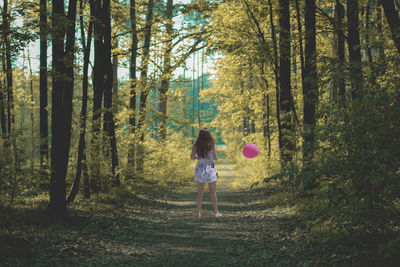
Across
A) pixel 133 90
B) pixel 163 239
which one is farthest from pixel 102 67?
pixel 163 239

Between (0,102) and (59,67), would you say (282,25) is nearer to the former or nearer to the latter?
(59,67)

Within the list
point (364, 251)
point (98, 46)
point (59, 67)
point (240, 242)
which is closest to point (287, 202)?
point (240, 242)

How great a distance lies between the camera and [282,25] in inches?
459

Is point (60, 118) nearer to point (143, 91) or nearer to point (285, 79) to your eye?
point (285, 79)

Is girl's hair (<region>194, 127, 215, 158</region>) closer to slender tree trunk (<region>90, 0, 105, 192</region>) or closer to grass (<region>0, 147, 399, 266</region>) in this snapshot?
→ grass (<region>0, 147, 399, 266</region>)

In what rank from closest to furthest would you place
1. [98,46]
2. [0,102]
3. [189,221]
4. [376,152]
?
[376,152] < [189,221] < [98,46] < [0,102]

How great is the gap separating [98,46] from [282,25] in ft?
21.2

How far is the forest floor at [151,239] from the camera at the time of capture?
205 inches

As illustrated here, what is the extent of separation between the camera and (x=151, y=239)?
684 cm

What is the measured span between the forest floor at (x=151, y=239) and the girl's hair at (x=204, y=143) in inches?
67.7

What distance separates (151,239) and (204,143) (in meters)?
2.69

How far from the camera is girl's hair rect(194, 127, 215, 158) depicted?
8.27 metres

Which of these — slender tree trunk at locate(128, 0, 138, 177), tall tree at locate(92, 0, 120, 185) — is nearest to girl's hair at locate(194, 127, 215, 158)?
tall tree at locate(92, 0, 120, 185)

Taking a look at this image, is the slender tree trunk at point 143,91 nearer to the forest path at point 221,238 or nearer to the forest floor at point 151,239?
the forest path at point 221,238
